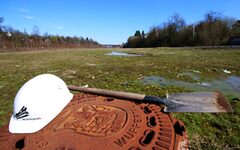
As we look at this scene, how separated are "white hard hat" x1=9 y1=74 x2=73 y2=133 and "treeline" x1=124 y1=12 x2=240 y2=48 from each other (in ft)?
127

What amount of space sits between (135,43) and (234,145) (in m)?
53.7

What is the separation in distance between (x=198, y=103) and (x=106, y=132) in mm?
1015

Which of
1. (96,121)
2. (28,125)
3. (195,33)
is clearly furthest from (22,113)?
(195,33)

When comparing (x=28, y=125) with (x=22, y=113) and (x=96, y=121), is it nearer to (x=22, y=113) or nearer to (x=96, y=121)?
(x=22, y=113)

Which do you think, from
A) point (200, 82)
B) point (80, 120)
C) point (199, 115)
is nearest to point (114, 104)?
point (80, 120)

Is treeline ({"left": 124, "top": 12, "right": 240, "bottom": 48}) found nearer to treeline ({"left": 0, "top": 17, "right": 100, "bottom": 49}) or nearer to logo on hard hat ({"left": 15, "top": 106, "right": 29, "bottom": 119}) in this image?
treeline ({"left": 0, "top": 17, "right": 100, "bottom": 49})

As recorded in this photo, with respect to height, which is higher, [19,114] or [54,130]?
[19,114]

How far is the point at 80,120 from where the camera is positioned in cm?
167

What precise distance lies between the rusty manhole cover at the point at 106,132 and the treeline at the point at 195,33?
38.1m

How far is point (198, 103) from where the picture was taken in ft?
6.29

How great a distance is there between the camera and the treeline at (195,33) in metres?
35.9

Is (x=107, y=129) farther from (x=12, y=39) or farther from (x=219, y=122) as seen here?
(x=12, y=39)

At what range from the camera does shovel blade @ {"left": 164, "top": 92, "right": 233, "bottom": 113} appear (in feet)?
5.75

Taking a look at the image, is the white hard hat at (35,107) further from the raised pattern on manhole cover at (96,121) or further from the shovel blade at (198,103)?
the shovel blade at (198,103)
